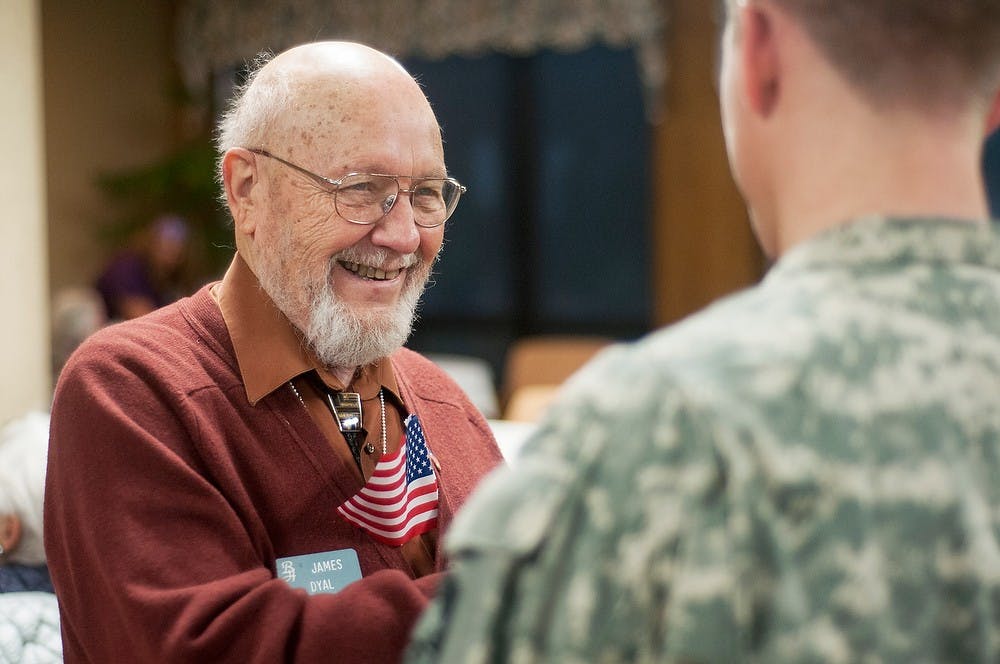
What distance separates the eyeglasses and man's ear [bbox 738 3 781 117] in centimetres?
89

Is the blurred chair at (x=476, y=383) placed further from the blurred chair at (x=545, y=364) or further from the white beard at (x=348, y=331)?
the white beard at (x=348, y=331)

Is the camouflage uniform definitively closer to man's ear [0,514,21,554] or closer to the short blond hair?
the short blond hair

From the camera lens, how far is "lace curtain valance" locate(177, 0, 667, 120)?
272 inches

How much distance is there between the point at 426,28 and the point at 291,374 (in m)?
6.45

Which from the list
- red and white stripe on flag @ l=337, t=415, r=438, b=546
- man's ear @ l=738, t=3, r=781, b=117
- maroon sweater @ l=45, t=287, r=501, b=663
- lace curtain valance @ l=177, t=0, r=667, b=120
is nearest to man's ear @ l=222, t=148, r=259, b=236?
maroon sweater @ l=45, t=287, r=501, b=663

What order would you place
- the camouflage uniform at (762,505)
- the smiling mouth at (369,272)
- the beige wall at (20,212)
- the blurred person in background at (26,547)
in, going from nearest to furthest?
the camouflage uniform at (762,505)
the smiling mouth at (369,272)
the blurred person in background at (26,547)
the beige wall at (20,212)

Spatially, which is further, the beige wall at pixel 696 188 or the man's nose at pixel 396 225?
the beige wall at pixel 696 188

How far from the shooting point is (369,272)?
5.27ft

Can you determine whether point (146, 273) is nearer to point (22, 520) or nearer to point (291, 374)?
point (22, 520)

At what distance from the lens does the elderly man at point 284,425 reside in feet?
3.92

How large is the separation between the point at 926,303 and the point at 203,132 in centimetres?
837

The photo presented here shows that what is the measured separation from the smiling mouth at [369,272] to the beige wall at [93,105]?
6.55m

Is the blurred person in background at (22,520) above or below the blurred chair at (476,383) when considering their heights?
above

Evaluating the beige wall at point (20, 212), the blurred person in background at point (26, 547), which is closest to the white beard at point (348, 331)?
the blurred person in background at point (26, 547)
